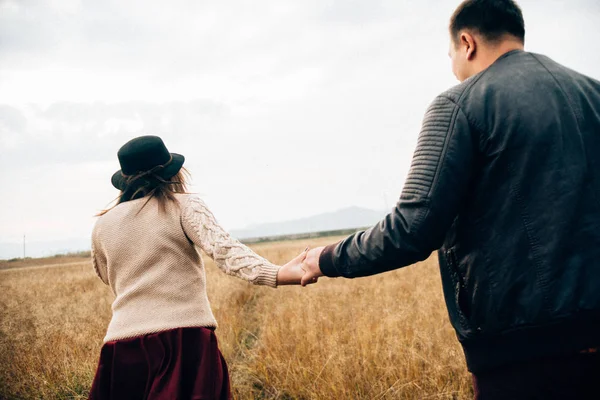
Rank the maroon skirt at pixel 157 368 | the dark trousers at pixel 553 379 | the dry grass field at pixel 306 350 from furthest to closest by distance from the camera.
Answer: the dry grass field at pixel 306 350 → the maroon skirt at pixel 157 368 → the dark trousers at pixel 553 379

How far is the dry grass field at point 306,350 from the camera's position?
3.99m

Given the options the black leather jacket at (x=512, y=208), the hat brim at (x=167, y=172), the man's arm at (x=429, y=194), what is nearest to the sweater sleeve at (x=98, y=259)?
the hat brim at (x=167, y=172)

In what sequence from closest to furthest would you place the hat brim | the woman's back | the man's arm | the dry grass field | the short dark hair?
the man's arm
the short dark hair
the woman's back
the hat brim
the dry grass field

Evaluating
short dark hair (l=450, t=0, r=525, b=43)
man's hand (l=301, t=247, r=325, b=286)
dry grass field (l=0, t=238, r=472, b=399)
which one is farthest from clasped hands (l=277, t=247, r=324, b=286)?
dry grass field (l=0, t=238, r=472, b=399)

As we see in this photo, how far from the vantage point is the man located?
4.92 ft

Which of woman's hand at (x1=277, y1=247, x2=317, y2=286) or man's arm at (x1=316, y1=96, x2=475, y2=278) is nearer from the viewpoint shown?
man's arm at (x1=316, y1=96, x2=475, y2=278)

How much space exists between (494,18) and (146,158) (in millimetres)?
2055

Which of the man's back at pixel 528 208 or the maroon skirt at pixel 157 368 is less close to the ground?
the man's back at pixel 528 208

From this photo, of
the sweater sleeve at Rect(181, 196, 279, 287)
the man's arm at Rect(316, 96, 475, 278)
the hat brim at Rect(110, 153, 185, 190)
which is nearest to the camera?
the man's arm at Rect(316, 96, 475, 278)

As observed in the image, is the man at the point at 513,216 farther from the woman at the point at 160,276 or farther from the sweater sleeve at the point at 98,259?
the sweater sleeve at the point at 98,259

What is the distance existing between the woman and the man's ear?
1.60 m

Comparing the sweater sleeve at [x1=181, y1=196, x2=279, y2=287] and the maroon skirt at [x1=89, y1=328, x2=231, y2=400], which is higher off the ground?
the sweater sleeve at [x1=181, y1=196, x2=279, y2=287]

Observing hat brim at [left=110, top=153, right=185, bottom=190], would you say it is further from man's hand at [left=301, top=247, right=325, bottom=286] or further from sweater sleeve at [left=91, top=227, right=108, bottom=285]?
man's hand at [left=301, top=247, right=325, bottom=286]

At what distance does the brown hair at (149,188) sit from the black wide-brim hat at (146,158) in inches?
1.2
